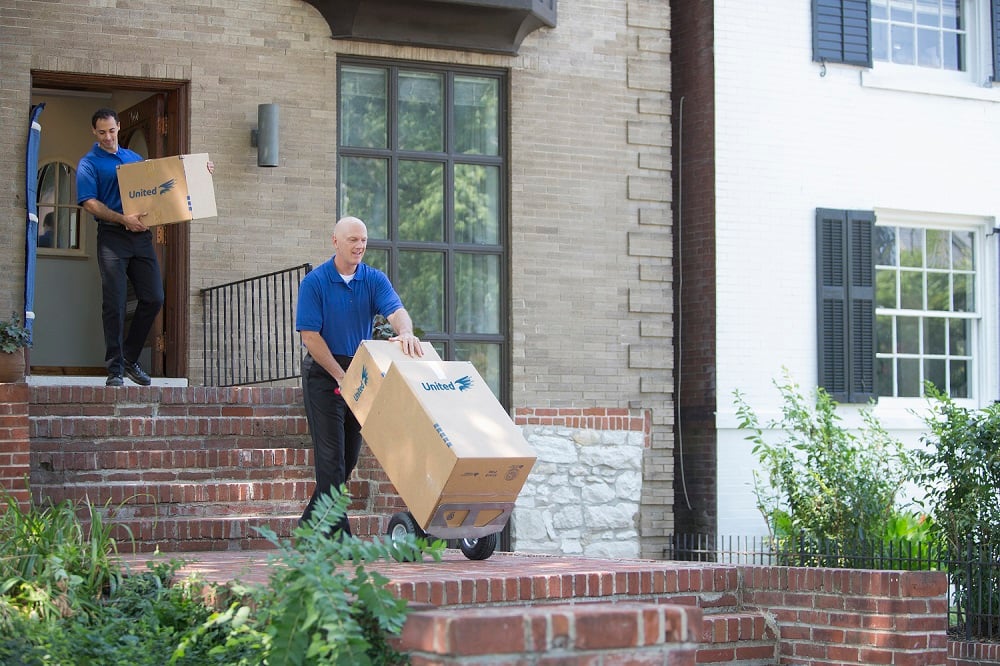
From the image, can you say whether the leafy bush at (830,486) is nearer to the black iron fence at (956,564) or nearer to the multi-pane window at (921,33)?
the black iron fence at (956,564)

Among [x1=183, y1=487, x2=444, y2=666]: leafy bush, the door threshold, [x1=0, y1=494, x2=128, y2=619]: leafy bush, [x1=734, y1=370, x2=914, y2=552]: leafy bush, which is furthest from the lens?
[x1=734, y1=370, x2=914, y2=552]: leafy bush

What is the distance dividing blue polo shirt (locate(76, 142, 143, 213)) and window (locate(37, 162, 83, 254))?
4056 mm

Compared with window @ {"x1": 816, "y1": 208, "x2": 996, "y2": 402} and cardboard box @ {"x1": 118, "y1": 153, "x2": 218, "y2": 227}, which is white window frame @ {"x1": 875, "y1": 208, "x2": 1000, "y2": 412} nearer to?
window @ {"x1": 816, "y1": 208, "x2": 996, "y2": 402}

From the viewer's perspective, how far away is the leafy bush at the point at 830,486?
10.6m

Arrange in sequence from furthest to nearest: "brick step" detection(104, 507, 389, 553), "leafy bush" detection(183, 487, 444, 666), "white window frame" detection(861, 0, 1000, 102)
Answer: "white window frame" detection(861, 0, 1000, 102) < "brick step" detection(104, 507, 389, 553) < "leafy bush" detection(183, 487, 444, 666)

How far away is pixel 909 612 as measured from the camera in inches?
236

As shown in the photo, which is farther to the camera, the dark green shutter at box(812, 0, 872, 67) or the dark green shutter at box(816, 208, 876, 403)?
the dark green shutter at box(812, 0, 872, 67)

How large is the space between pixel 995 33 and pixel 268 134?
24.8 ft

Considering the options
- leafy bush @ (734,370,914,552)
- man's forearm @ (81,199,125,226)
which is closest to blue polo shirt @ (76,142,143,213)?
man's forearm @ (81,199,125,226)

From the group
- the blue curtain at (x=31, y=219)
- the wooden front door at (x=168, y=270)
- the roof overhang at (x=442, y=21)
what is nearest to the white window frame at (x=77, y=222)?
the wooden front door at (x=168, y=270)

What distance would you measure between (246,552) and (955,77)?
9372 mm

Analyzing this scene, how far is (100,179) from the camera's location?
940cm

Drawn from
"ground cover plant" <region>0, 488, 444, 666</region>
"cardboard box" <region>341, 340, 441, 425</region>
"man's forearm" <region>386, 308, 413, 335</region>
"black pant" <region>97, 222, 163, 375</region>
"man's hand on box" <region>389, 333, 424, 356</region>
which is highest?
"black pant" <region>97, 222, 163, 375</region>

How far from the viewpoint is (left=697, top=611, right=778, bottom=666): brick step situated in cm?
617
